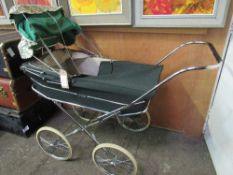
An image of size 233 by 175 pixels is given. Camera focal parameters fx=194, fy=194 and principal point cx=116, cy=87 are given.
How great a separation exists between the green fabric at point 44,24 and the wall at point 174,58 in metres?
0.21

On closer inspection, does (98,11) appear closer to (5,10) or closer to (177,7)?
(177,7)

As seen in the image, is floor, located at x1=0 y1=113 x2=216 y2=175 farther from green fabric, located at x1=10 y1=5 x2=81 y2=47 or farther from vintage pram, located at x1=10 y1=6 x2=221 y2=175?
green fabric, located at x1=10 y1=5 x2=81 y2=47

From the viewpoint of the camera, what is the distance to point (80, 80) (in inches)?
44.2

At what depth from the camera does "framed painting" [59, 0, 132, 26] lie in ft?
4.49

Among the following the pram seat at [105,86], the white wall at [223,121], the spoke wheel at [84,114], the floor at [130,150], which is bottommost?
the floor at [130,150]

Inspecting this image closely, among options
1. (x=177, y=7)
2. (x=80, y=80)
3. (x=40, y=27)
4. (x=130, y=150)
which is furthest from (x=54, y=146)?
(x=177, y=7)

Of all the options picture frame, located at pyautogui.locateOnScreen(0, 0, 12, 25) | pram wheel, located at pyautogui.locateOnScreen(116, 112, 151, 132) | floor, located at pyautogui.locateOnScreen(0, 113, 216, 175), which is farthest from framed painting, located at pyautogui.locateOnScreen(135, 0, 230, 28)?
picture frame, located at pyautogui.locateOnScreen(0, 0, 12, 25)

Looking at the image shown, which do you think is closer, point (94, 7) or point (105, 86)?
point (105, 86)

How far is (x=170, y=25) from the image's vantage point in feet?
4.25

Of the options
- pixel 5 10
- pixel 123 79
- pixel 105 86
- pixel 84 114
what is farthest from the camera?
pixel 84 114

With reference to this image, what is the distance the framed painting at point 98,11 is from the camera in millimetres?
1369

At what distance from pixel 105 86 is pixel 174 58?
25.5 inches

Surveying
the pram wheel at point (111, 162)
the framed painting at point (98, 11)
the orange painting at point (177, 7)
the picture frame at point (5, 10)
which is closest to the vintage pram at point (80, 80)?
the pram wheel at point (111, 162)

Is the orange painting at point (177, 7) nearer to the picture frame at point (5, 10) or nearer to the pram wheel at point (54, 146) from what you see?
the pram wheel at point (54, 146)
